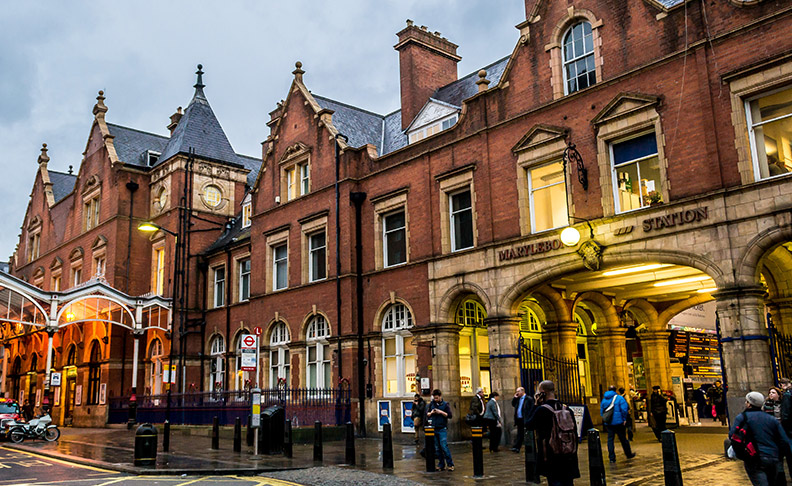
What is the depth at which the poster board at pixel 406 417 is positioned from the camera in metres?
22.8

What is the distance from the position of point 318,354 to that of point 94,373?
17.6 m

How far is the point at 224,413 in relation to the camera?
87.1 ft

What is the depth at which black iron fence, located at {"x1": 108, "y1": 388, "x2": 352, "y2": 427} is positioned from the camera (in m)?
24.5

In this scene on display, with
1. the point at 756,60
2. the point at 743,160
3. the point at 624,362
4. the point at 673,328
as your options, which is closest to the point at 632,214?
the point at 743,160

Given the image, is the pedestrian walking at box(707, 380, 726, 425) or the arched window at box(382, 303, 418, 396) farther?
the pedestrian walking at box(707, 380, 726, 425)

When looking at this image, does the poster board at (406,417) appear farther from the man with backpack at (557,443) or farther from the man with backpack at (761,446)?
the man with backpack at (761,446)

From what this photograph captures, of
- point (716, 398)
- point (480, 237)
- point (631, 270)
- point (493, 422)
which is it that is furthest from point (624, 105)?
point (716, 398)

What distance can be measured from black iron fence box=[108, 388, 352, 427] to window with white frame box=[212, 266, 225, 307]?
596 cm

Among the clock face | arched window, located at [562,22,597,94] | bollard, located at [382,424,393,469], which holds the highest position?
the clock face

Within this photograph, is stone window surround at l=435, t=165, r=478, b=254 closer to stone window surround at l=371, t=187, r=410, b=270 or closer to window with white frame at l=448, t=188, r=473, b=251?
window with white frame at l=448, t=188, r=473, b=251

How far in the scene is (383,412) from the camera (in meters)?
23.9

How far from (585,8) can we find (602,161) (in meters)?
4.53

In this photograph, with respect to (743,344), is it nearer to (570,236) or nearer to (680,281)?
(570,236)

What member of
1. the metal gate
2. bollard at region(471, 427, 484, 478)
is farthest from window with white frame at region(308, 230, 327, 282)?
bollard at region(471, 427, 484, 478)
